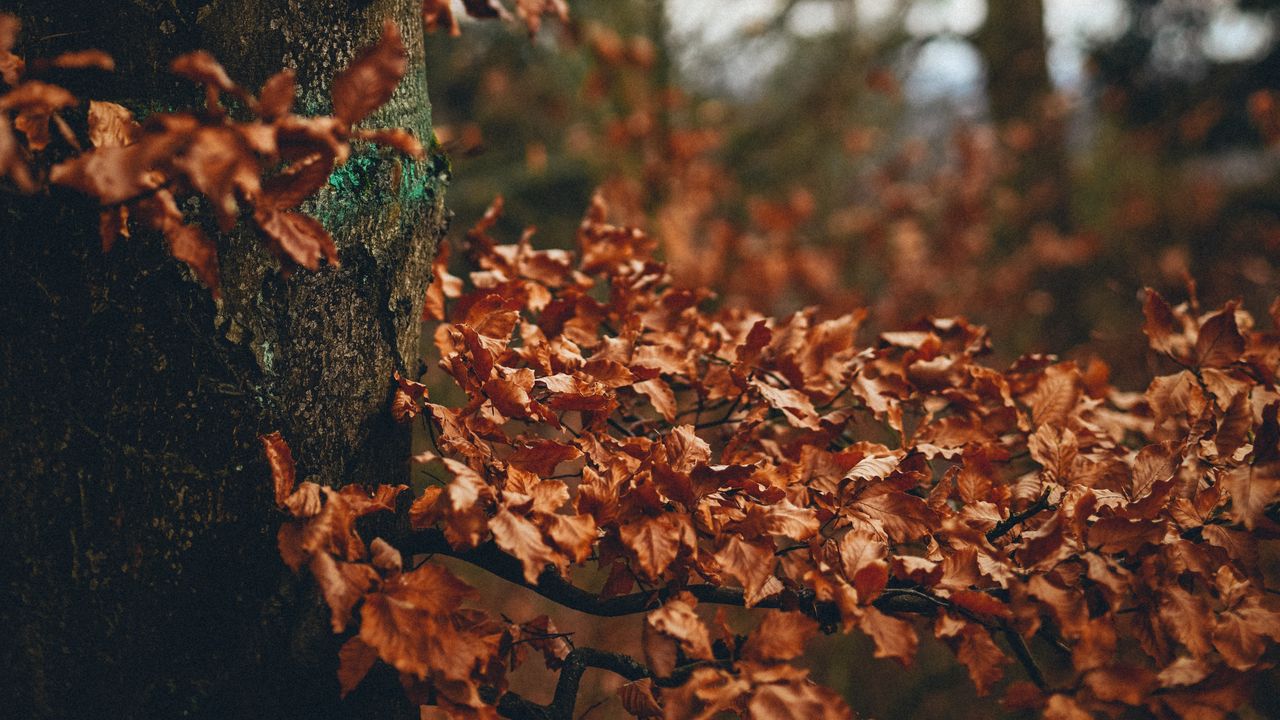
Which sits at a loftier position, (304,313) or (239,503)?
(304,313)

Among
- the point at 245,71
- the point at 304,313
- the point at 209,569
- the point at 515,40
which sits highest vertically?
the point at 515,40

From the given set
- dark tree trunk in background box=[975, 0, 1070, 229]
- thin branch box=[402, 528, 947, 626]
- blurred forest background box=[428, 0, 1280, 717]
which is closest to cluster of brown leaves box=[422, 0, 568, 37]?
thin branch box=[402, 528, 947, 626]

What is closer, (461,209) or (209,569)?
(209,569)

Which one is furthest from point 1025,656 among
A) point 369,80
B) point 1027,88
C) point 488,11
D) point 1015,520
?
point 1027,88

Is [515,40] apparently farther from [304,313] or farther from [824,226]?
[304,313]

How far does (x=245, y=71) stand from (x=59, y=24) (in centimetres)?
22

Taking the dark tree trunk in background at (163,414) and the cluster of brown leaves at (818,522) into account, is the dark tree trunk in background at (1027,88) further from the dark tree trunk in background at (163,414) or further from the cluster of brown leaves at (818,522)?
the dark tree trunk in background at (163,414)

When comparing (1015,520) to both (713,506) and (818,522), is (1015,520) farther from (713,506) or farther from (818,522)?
(713,506)

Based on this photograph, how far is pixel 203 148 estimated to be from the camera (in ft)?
2.21

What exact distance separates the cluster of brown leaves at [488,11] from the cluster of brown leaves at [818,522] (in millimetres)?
531

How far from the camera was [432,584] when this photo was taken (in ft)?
2.88

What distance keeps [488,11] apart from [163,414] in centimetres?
95

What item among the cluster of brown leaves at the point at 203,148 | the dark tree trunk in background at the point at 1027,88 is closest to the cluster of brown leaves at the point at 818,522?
the cluster of brown leaves at the point at 203,148

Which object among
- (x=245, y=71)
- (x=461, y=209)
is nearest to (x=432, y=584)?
(x=245, y=71)
